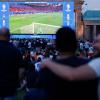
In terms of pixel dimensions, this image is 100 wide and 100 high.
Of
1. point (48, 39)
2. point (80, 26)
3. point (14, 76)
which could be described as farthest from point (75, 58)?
point (80, 26)

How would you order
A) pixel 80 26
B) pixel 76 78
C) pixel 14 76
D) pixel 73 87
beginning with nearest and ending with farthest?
pixel 76 78 < pixel 73 87 < pixel 14 76 < pixel 80 26

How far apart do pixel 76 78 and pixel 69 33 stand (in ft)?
1.93

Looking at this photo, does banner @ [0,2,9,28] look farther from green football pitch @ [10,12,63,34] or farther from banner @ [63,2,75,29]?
banner @ [63,2,75,29]

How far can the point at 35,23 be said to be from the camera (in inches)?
1857

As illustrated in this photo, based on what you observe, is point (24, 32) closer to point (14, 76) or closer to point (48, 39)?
point (48, 39)

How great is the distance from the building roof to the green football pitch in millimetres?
33329

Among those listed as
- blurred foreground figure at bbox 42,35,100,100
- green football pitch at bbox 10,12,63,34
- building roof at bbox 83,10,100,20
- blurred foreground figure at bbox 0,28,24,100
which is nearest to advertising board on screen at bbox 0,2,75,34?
green football pitch at bbox 10,12,63,34

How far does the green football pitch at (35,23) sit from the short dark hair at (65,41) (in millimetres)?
40929

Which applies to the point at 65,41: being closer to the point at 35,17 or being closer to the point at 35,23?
the point at 35,17

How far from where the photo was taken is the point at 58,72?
411cm

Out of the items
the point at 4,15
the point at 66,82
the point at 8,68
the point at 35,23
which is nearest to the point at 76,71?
the point at 66,82

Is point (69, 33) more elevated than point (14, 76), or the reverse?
point (69, 33)

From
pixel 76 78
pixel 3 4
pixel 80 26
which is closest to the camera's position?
pixel 76 78

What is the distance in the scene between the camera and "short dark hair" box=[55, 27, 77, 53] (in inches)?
179
